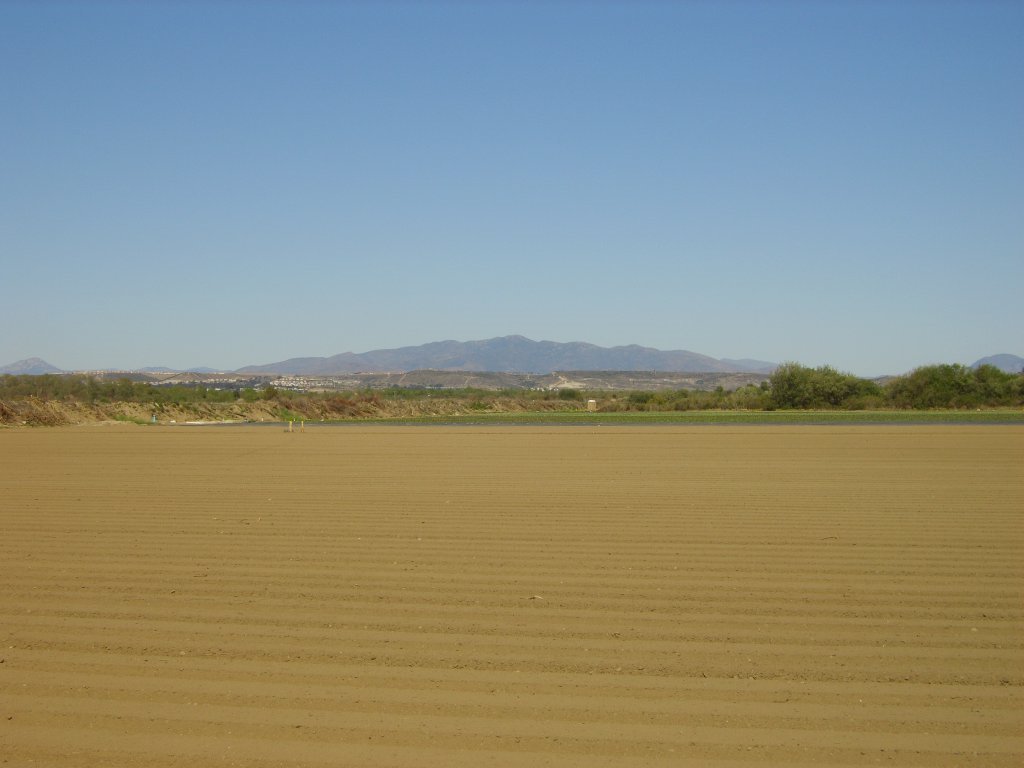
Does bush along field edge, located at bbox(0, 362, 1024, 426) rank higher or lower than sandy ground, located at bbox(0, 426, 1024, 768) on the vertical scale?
higher

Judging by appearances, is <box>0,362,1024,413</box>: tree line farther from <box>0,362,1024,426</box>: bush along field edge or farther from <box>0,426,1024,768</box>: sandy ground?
<box>0,426,1024,768</box>: sandy ground

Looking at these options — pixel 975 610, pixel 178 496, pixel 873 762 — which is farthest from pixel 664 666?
pixel 178 496

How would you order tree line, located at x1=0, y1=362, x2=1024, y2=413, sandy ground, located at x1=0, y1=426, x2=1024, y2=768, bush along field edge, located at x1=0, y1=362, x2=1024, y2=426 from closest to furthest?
sandy ground, located at x1=0, y1=426, x2=1024, y2=768 < bush along field edge, located at x1=0, y1=362, x2=1024, y2=426 < tree line, located at x1=0, y1=362, x2=1024, y2=413

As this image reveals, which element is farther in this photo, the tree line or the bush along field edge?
the tree line

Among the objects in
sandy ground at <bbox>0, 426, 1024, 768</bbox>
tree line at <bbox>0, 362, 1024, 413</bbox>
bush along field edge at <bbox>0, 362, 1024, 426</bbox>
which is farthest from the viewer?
tree line at <bbox>0, 362, 1024, 413</bbox>

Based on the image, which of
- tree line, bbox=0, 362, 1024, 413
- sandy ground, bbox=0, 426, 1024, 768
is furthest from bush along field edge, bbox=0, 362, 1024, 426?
sandy ground, bbox=0, 426, 1024, 768

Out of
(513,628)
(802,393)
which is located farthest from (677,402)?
(513,628)

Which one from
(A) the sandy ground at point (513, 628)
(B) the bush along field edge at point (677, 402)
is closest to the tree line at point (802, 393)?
(B) the bush along field edge at point (677, 402)

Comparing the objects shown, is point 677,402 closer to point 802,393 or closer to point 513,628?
point 802,393

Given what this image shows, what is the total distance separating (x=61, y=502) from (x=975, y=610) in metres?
13.6

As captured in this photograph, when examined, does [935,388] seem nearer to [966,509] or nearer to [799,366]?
[799,366]

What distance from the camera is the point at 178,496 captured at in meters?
16.6

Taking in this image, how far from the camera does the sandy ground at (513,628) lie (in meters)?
5.56

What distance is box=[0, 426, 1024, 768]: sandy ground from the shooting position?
556cm
